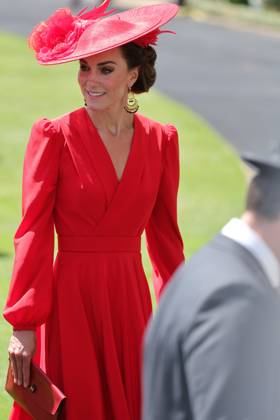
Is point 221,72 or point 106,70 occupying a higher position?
point 106,70

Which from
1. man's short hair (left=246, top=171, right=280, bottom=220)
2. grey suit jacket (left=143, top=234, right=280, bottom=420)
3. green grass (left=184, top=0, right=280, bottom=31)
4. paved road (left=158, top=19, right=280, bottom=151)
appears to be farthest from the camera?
green grass (left=184, top=0, right=280, bottom=31)

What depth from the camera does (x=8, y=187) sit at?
38.6 ft

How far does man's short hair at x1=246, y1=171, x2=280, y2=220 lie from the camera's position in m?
3.19

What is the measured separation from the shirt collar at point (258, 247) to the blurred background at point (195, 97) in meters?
3.48

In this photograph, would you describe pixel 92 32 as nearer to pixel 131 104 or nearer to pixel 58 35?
pixel 58 35

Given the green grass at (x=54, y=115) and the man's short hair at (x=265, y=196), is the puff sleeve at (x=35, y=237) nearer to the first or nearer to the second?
→ the green grass at (x=54, y=115)

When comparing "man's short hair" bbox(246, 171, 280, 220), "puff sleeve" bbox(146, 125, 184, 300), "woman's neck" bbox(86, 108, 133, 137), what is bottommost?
Answer: "puff sleeve" bbox(146, 125, 184, 300)

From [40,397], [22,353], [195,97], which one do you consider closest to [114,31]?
[22,353]

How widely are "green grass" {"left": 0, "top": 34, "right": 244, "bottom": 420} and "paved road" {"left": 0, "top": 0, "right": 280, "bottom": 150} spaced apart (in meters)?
0.50

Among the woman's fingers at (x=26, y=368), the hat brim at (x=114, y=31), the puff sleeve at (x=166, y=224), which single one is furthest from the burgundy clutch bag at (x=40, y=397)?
the hat brim at (x=114, y=31)

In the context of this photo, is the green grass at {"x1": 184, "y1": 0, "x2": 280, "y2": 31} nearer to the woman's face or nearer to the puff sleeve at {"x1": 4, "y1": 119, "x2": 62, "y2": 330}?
the woman's face

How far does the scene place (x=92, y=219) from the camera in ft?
16.7

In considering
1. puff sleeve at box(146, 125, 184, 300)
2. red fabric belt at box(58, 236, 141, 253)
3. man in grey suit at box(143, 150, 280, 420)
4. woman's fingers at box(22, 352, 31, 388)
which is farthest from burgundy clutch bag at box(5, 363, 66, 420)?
man in grey suit at box(143, 150, 280, 420)

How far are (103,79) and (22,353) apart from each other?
1.16 meters
